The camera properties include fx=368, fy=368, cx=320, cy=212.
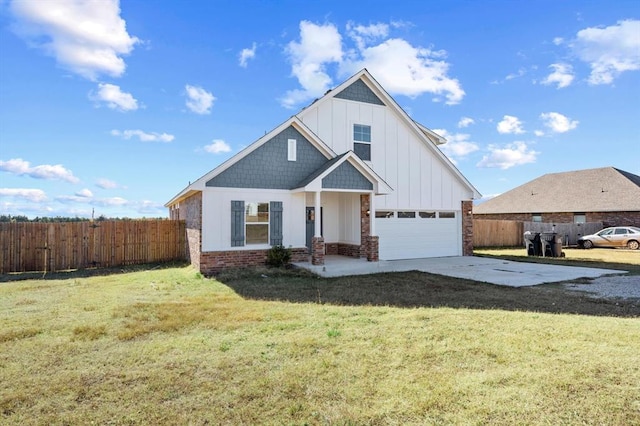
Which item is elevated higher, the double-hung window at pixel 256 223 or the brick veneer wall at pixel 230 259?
the double-hung window at pixel 256 223

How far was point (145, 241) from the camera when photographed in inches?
605

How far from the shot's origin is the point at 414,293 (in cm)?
886

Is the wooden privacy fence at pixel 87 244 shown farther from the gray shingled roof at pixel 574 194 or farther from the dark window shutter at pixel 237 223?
the gray shingled roof at pixel 574 194

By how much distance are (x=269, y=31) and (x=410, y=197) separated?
8.95 m

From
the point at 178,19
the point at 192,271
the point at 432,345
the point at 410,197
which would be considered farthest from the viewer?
the point at 410,197

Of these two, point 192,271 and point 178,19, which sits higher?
point 178,19

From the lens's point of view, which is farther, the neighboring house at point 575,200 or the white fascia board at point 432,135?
the neighboring house at point 575,200

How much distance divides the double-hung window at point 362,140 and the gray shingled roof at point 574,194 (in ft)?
70.6

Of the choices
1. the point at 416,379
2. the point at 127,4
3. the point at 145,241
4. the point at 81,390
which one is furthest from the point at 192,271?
the point at 416,379

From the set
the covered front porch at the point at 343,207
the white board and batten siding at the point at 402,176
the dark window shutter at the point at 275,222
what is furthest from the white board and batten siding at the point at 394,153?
the dark window shutter at the point at 275,222

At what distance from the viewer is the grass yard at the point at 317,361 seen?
11.1ft

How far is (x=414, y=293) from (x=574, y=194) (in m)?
28.5

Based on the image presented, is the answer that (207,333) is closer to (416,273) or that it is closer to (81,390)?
(81,390)

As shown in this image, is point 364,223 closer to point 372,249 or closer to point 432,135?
point 372,249
